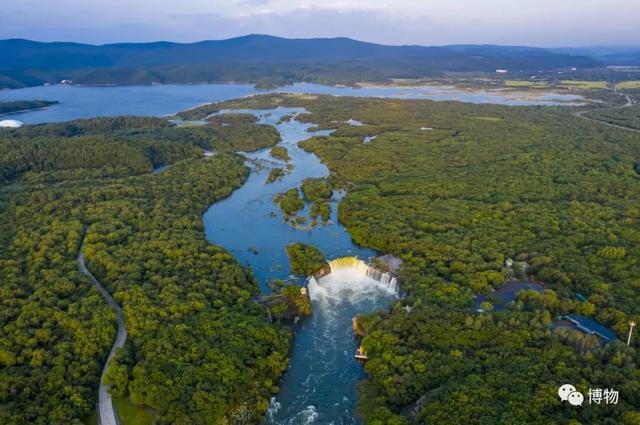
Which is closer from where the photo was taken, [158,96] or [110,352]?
[110,352]

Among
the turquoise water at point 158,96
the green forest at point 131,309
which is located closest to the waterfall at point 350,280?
the green forest at point 131,309

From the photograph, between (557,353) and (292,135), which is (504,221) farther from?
(292,135)

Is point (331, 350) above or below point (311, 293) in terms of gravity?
→ below

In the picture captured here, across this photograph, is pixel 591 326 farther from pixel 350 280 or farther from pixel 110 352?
pixel 110 352

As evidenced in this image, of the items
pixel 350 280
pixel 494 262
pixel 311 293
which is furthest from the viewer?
pixel 350 280

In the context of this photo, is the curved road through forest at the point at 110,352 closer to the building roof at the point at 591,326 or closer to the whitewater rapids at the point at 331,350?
the whitewater rapids at the point at 331,350

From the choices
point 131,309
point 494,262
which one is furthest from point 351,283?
point 131,309

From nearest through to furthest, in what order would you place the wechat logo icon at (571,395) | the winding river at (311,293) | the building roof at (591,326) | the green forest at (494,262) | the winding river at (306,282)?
the wechat logo icon at (571,395)
the green forest at (494,262)
the winding river at (311,293)
the winding river at (306,282)
the building roof at (591,326)
